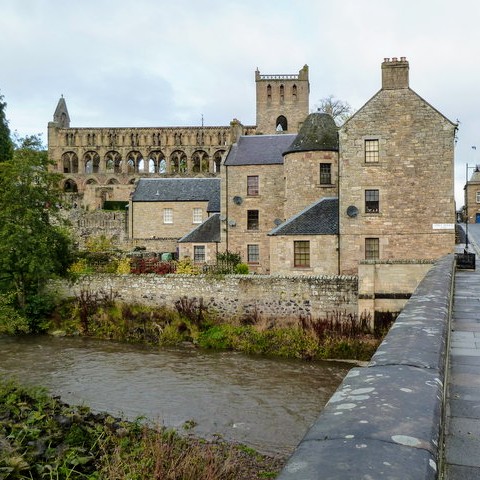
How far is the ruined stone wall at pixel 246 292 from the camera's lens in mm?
23031

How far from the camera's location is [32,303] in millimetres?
27047

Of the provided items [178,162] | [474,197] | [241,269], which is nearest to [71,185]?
[178,162]

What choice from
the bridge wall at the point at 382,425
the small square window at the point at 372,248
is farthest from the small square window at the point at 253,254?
the bridge wall at the point at 382,425

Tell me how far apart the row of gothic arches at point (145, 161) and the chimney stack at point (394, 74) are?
157 feet

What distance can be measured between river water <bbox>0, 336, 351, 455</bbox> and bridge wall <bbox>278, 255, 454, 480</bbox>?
9552mm

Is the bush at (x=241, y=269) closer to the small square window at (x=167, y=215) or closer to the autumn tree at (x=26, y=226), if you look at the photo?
the autumn tree at (x=26, y=226)

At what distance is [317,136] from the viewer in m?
28.8

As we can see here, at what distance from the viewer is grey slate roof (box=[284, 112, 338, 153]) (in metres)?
28.5

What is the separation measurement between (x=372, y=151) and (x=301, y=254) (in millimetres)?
Result: 5915

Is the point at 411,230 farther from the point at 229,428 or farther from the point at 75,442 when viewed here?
the point at 75,442

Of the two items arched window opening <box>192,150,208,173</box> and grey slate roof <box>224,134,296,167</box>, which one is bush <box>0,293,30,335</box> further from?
arched window opening <box>192,150,208,173</box>

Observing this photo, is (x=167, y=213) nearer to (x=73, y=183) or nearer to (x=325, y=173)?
(x=325, y=173)

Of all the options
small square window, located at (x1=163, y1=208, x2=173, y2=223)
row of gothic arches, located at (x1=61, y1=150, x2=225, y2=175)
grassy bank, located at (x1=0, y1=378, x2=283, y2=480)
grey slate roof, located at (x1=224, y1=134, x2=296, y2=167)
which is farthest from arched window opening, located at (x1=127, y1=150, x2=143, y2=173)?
grassy bank, located at (x1=0, y1=378, x2=283, y2=480)

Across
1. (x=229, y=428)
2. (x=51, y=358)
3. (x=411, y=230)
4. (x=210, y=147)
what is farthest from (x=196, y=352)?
(x=210, y=147)
